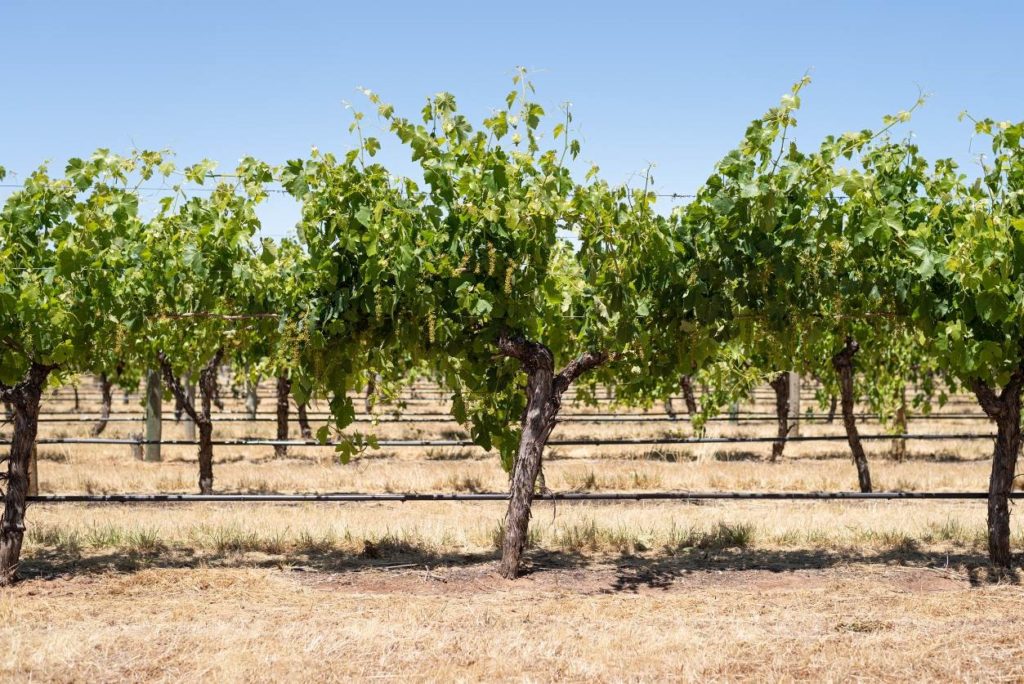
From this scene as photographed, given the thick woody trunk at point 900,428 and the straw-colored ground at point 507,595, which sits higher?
the thick woody trunk at point 900,428

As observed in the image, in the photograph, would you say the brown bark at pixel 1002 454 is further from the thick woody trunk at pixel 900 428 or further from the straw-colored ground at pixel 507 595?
the thick woody trunk at pixel 900 428

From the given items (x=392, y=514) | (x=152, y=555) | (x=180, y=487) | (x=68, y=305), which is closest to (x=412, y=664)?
(x=68, y=305)

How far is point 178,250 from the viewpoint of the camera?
7.72 metres

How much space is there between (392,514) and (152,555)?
9.63 feet

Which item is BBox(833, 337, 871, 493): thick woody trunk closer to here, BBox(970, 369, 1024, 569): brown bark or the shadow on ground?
the shadow on ground

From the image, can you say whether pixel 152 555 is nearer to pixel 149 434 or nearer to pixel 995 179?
pixel 995 179

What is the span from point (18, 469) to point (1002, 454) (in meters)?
7.66

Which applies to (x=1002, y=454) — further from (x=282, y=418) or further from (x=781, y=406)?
(x=282, y=418)

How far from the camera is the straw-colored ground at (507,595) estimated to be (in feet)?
17.6

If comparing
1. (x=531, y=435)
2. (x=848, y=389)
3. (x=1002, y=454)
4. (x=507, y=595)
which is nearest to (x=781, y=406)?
(x=848, y=389)

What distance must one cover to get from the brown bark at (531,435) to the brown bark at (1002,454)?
122 inches

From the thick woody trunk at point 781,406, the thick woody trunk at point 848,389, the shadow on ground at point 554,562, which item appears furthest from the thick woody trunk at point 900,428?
the shadow on ground at point 554,562

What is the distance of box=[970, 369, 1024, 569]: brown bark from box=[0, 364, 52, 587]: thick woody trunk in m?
7.37

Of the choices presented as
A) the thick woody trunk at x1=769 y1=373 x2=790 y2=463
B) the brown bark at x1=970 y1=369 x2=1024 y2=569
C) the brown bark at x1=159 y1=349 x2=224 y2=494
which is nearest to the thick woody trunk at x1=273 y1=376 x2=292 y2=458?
the brown bark at x1=159 y1=349 x2=224 y2=494
